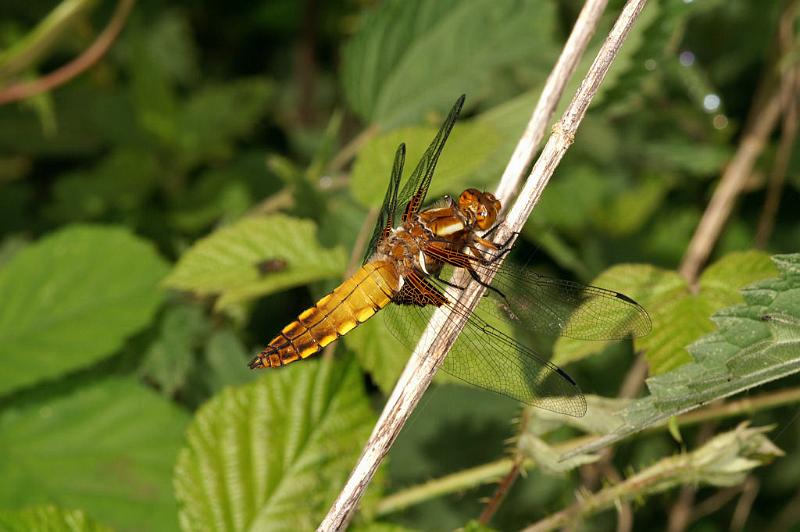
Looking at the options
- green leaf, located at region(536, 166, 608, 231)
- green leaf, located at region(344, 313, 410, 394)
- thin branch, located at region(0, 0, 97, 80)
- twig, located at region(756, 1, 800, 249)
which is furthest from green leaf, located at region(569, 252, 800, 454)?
thin branch, located at region(0, 0, 97, 80)

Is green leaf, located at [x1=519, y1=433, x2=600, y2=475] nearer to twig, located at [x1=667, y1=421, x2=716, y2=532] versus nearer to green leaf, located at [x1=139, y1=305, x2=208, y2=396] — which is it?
twig, located at [x1=667, y1=421, x2=716, y2=532]

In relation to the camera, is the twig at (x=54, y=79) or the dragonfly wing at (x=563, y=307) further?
the twig at (x=54, y=79)

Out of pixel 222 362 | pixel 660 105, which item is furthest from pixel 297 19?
A: pixel 222 362

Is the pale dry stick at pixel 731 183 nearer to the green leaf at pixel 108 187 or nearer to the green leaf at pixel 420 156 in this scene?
the green leaf at pixel 420 156

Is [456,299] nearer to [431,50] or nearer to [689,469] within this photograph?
[689,469]

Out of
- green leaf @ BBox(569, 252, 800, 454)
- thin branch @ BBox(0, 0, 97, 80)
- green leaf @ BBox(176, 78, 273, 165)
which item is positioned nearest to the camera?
green leaf @ BBox(569, 252, 800, 454)

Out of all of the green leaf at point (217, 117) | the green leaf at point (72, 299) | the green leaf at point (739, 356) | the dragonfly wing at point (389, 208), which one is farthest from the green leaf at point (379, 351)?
the green leaf at point (217, 117)
